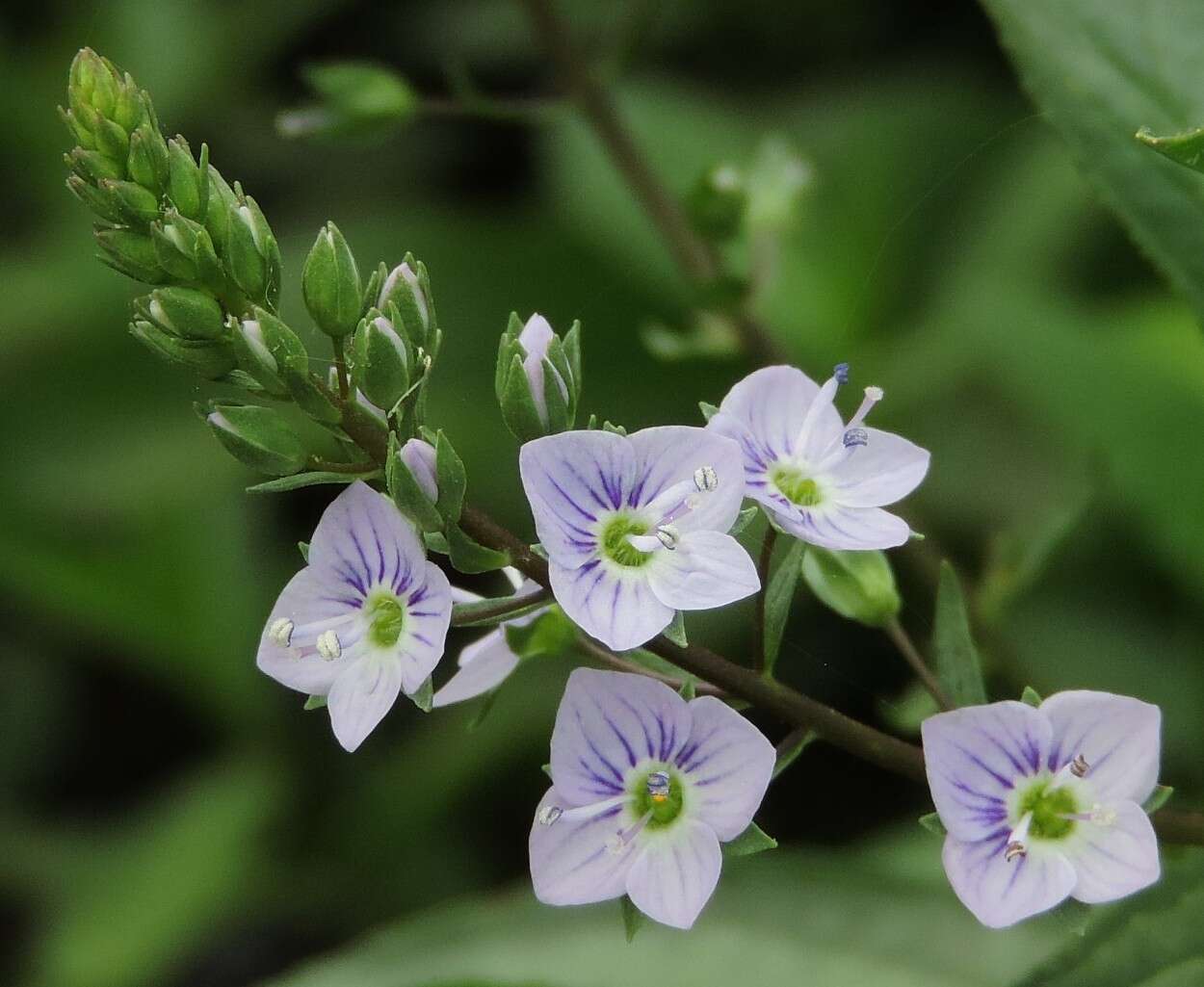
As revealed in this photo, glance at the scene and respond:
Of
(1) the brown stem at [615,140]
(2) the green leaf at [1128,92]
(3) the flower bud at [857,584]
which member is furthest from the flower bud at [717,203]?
(3) the flower bud at [857,584]

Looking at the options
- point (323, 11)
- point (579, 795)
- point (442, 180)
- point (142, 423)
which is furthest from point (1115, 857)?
point (323, 11)

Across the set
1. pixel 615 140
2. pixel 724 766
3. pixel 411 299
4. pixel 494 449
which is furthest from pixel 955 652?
pixel 494 449

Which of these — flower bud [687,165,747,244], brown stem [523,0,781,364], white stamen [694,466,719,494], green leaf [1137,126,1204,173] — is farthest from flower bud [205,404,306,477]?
brown stem [523,0,781,364]

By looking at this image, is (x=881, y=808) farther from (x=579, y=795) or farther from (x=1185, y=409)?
(x=579, y=795)

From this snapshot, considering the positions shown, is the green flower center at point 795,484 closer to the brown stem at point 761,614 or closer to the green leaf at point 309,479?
the brown stem at point 761,614

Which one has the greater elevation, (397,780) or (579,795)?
(579,795)

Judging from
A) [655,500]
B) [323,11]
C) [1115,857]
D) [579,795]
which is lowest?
[1115,857]

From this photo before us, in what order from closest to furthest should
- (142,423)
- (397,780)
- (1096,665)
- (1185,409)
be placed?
(1185,409)
(1096,665)
(397,780)
(142,423)
